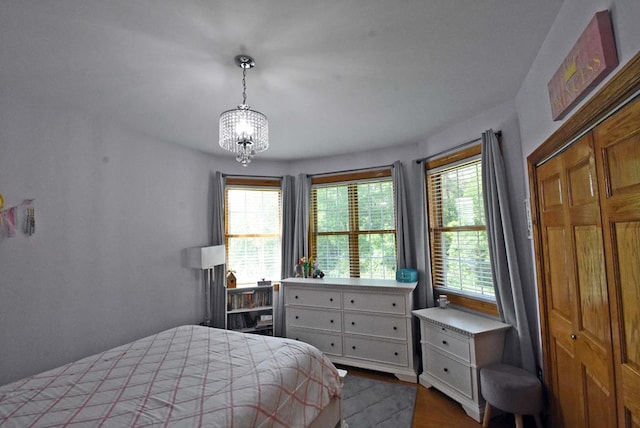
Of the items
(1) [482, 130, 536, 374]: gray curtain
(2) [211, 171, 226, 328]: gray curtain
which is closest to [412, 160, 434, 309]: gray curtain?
(1) [482, 130, 536, 374]: gray curtain

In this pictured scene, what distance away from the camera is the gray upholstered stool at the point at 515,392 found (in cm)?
199

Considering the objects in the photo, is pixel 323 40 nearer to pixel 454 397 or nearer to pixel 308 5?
pixel 308 5

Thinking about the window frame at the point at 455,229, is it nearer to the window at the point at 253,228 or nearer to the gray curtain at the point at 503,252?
the gray curtain at the point at 503,252

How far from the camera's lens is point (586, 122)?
52.9 inches

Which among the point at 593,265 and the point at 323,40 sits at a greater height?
the point at 323,40

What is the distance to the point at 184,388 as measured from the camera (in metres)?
1.49

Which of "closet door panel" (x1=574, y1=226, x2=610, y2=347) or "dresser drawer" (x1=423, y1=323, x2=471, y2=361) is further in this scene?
"dresser drawer" (x1=423, y1=323, x2=471, y2=361)

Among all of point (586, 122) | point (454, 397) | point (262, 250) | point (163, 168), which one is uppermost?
point (163, 168)

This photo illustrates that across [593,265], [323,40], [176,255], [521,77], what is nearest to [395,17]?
[323,40]

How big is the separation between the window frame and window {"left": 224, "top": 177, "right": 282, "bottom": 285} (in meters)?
2.06

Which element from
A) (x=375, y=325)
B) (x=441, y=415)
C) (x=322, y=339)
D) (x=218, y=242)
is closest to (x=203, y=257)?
(x=218, y=242)

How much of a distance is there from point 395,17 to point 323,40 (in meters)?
0.41

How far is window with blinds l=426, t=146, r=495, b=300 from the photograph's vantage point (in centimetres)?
283

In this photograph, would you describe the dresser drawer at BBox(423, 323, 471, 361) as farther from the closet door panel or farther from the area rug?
the closet door panel
